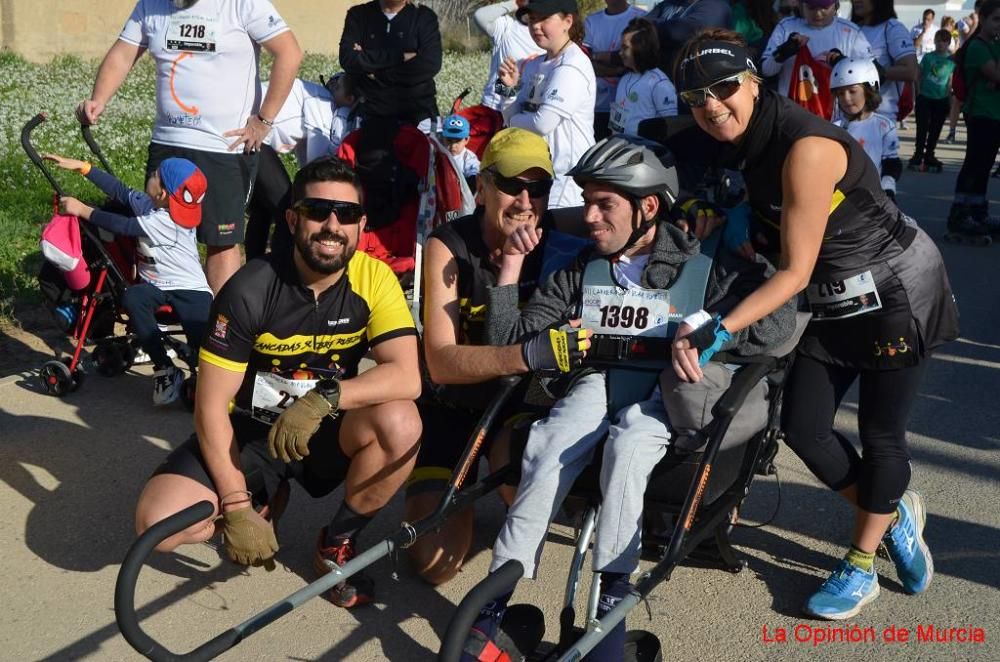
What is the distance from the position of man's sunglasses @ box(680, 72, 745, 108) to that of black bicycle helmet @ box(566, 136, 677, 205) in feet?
0.84

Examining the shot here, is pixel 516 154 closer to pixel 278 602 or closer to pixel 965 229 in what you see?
pixel 278 602

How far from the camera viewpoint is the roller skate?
9484mm

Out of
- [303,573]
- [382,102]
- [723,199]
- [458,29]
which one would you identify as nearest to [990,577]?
[723,199]

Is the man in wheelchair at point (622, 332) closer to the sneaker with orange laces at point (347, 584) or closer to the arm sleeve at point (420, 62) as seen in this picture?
the sneaker with orange laces at point (347, 584)

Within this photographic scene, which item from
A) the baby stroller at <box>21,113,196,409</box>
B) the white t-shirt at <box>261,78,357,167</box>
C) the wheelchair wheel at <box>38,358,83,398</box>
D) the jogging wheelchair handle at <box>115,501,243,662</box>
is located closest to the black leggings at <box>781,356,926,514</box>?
the jogging wheelchair handle at <box>115,501,243,662</box>

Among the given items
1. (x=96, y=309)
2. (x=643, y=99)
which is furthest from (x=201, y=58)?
(x=643, y=99)

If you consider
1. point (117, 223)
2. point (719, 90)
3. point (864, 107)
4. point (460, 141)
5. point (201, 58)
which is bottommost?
point (117, 223)

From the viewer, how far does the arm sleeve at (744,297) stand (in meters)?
3.47

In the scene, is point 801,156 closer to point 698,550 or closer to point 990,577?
point 698,550

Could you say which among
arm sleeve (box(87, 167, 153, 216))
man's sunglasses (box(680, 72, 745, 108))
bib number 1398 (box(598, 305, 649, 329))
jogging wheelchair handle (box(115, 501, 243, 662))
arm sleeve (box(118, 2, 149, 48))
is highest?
man's sunglasses (box(680, 72, 745, 108))

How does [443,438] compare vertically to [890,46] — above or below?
below

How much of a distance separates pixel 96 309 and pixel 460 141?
88.0 inches

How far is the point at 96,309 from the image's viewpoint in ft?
18.5

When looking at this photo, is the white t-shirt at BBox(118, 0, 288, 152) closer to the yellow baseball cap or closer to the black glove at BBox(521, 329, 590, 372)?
the yellow baseball cap
